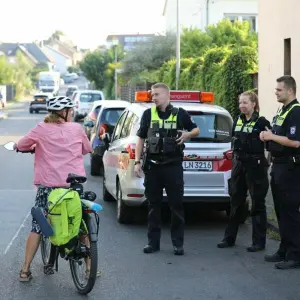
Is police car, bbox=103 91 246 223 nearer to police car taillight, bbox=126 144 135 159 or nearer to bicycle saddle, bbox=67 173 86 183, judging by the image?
police car taillight, bbox=126 144 135 159

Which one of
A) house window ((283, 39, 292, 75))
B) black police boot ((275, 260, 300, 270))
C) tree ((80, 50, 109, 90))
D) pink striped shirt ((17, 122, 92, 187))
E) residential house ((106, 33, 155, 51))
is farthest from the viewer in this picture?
tree ((80, 50, 109, 90))

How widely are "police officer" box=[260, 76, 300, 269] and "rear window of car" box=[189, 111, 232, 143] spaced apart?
6.85 feet

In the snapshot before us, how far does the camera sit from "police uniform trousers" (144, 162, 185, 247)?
8.42 meters

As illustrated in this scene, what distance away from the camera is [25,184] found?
1503 centimetres

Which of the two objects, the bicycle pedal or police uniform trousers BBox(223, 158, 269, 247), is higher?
police uniform trousers BBox(223, 158, 269, 247)

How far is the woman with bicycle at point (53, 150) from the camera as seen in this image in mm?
7031

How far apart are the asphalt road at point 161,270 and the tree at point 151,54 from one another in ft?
118

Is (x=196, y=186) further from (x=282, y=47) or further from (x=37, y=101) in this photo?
(x=37, y=101)

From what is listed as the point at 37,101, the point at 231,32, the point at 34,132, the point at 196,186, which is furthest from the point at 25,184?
the point at 37,101

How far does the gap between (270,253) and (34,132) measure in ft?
10.4

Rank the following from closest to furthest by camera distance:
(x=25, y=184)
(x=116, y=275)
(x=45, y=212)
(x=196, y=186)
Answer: (x=45, y=212), (x=116, y=275), (x=196, y=186), (x=25, y=184)

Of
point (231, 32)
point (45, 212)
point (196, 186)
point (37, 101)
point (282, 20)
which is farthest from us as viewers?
point (37, 101)

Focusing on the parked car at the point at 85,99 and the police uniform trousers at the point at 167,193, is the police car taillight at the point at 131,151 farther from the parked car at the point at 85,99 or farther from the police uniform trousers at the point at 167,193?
the parked car at the point at 85,99

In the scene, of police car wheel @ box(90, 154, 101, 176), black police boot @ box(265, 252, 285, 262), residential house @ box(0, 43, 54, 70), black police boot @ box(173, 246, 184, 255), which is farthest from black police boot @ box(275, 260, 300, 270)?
residential house @ box(0, 43, 54, 70)
